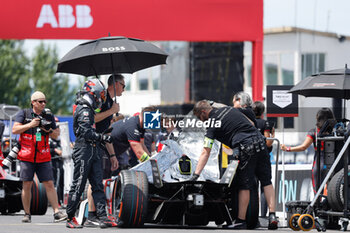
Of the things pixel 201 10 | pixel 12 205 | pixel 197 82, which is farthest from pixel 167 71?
pixel 12 205

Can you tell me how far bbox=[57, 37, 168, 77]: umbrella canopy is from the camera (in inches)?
436

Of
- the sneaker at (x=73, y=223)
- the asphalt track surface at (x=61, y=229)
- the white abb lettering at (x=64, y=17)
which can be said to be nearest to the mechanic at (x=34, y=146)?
the asphalt track surface at (x=61, y=229)

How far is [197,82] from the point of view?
34.2 meters

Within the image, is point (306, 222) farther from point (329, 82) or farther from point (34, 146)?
point (34, 146)

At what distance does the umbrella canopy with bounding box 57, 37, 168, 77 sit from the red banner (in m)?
5.56

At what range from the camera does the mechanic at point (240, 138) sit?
33.9ft

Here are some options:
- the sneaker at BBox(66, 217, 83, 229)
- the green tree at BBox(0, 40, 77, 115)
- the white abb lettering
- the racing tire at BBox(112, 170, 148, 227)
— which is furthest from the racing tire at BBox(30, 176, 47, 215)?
the green tree at BBox(0, 40, 77, 115)

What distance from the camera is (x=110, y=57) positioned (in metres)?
12.0

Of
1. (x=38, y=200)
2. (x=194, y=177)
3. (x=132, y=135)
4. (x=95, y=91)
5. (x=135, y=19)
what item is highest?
(x=135, y=19)

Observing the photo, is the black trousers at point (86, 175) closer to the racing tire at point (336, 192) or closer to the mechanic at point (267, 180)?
the mechanic at point (267, 180)

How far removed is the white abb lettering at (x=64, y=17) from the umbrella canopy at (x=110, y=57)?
5.49 m

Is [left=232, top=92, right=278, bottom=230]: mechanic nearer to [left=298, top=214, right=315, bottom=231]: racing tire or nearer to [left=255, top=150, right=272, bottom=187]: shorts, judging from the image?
[left=255, top=150, right=272, bottom=187]: shorts

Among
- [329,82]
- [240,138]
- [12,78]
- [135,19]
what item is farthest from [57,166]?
[12,78]

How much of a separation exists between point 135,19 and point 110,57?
6.00m
